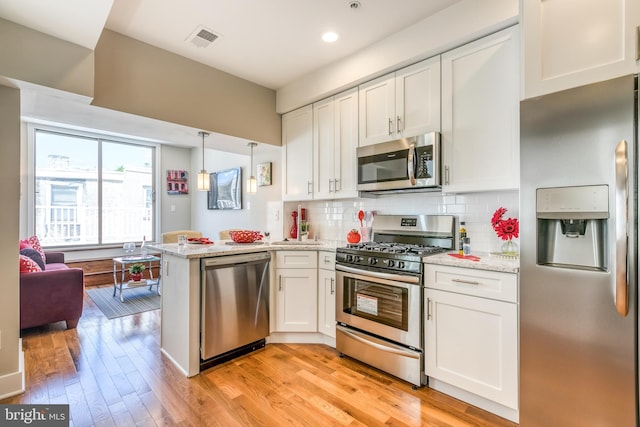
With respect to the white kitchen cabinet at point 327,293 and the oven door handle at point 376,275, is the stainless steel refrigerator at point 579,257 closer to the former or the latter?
the oven door handle at point 376,275

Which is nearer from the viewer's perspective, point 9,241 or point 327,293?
point 9,241

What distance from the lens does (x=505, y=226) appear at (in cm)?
207

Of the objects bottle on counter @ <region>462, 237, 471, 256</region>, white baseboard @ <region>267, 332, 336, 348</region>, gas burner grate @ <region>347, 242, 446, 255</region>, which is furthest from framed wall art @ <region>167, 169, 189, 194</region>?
bottle on counter @ <region>462, 237, 471, 256</region>

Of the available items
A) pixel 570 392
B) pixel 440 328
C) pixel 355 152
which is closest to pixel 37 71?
pixel 355 152

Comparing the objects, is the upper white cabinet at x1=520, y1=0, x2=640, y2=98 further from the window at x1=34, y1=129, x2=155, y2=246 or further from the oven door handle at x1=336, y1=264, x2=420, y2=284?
the window at x1=34, y1=129, x2=155, y2=246

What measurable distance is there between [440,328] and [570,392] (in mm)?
720

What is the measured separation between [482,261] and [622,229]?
0.73m

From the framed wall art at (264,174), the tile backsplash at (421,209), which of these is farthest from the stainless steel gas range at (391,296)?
the framed wall art at (264,174)

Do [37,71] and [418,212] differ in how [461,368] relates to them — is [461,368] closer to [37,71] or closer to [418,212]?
[418,212]

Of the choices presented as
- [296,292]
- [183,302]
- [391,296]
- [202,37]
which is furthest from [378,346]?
[202,37]

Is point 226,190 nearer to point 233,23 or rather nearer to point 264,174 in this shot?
point 264,174

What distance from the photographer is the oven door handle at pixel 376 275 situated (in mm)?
2154

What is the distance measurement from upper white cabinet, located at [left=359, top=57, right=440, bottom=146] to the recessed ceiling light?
0.49 m

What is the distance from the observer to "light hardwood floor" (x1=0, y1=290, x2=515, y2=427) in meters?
1.84
